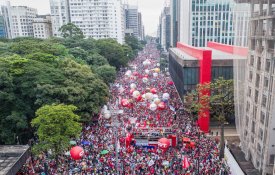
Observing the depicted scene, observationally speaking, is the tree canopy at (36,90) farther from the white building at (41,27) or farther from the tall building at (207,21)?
the white building at (41,27)

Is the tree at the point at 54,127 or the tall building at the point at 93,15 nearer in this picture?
the tree at the point at 54,127

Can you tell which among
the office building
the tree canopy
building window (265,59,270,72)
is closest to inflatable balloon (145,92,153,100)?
the office building

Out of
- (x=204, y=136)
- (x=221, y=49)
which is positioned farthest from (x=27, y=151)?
(x=221, y=49)

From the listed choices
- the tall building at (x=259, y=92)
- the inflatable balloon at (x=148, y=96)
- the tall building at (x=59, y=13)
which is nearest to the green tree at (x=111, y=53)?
the inflatable balloon at (x=148, y=96)

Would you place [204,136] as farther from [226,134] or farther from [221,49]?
[221,49]

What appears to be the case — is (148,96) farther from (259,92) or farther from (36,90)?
(259,92)

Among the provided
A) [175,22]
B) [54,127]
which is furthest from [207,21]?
[54,127]
